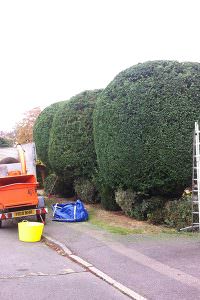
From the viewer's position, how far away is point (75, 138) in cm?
1625

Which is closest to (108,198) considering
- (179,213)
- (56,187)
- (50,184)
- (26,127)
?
(179,213)

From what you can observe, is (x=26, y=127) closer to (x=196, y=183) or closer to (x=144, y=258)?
(x=196, y=183)

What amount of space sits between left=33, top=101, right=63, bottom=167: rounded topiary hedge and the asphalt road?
10.3 metres

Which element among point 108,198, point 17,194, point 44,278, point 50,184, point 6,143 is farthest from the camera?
point 6,143

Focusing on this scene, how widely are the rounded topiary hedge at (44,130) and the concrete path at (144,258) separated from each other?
825 centimetres

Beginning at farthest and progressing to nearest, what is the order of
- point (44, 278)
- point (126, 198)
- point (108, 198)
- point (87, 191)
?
point (87, 191)
point (108, 198)
point (126, 198)
point (44, 278)

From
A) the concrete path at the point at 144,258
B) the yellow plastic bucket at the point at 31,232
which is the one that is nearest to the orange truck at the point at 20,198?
the concrete path at the point at 144,258

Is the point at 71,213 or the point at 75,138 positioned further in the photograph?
the point at 75,138

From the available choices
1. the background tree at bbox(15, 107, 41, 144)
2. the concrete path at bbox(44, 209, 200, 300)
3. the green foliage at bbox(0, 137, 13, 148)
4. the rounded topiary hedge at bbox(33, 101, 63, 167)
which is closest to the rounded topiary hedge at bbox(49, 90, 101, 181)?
the rounded topiary hedge at bbox(33, 101, 63, 167)

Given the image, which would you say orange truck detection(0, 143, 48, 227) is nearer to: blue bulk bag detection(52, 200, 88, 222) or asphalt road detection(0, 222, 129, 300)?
blue bulk bag detection(52, 200, 88, 222)

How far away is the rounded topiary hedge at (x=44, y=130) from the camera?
2020 cm

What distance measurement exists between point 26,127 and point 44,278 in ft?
94.5

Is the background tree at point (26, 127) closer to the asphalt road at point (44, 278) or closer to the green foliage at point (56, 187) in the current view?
the green foliage at point (56, 187)

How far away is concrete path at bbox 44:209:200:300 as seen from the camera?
700 centimetres
